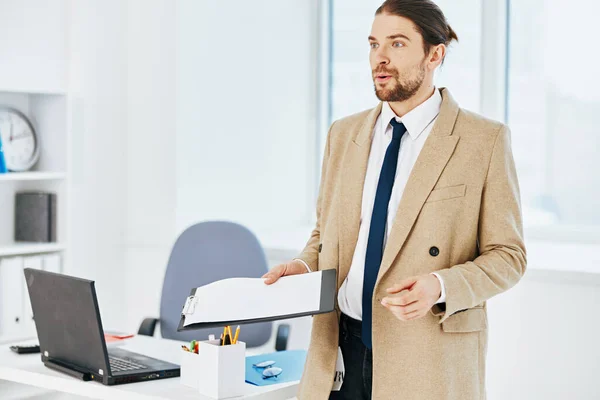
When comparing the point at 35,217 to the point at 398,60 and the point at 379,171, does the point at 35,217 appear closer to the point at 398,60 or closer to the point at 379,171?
the point at 379,171

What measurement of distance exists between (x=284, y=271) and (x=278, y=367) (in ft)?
1.33

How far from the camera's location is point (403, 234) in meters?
1.98

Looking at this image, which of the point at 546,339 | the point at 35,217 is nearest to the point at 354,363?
the point at 546,339

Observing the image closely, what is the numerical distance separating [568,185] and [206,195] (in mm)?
1581

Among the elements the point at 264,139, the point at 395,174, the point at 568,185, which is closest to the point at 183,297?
the point at 264,139

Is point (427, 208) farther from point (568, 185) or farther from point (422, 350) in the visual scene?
point (568, 185)

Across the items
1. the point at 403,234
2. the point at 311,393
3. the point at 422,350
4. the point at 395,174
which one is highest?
the point at 395,174

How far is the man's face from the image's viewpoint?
2077 mm

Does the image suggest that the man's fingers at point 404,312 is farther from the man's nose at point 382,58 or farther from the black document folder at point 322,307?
the man's nose at point 382,58

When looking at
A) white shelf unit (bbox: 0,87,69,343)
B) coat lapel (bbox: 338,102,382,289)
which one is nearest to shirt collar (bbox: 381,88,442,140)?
coat lapel (bbox: 338,102,382,289)

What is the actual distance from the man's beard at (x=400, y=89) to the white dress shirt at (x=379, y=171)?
5 centimetres

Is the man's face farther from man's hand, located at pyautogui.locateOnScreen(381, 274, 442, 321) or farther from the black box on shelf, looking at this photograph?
the black box on shelf

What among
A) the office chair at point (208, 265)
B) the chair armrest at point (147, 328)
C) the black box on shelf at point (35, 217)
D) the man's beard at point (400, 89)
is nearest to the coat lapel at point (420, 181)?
the man's beard at point (400, 89)

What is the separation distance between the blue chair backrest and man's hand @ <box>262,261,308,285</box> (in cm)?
101
